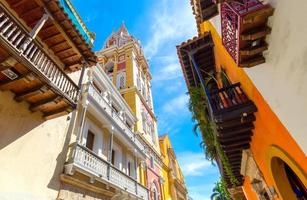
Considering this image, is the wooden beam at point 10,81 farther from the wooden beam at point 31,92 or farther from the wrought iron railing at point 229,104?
the wrought iron railing at point 229,104

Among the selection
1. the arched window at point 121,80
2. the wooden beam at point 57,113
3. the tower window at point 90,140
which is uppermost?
the arched window at point 121,80

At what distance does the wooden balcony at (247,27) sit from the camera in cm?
→ 315

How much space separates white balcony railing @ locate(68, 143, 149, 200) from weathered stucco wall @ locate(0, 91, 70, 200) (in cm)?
53

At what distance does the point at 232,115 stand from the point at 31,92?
583cm

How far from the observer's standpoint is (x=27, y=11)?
676 centimetres

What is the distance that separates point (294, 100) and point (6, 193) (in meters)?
6.78

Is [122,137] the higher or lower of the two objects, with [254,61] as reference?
higher

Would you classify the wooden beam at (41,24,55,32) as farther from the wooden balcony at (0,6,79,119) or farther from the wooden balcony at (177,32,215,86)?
the wooden balcony at (177,32,215,86)

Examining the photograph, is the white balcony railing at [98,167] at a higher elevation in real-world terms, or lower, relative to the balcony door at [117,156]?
lower

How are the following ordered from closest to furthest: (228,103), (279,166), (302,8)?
(302,8)
(279,166)
(228,103)

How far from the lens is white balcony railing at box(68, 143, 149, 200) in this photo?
26.2 feet

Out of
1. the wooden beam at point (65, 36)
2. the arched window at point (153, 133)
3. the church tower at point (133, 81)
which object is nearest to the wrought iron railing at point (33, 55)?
the wooden beam at point (65, 36)

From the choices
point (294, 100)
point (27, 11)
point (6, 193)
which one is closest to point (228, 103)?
point (294, 100)

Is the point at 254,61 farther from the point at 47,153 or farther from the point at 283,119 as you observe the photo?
the point at 47,153
